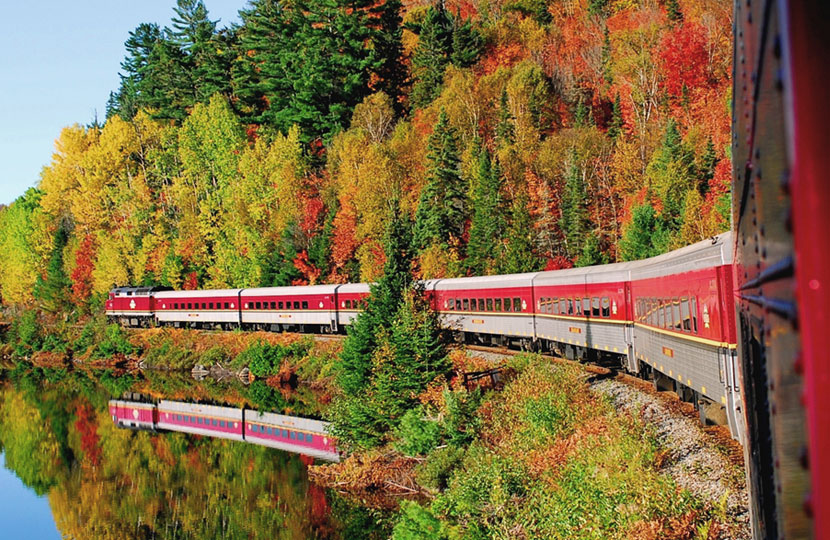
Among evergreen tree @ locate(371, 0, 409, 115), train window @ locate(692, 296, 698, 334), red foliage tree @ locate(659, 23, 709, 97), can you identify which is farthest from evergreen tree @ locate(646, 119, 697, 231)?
evergreen tree @ locate(371, 0, 409, 115)

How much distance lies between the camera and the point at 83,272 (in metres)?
68.8

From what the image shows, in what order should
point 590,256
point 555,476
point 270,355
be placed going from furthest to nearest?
1. point 270,355
2. point 590,256
3. point 555,476

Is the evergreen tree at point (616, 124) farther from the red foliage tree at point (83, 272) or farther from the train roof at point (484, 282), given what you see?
the red foliage tree at point (83, 272)

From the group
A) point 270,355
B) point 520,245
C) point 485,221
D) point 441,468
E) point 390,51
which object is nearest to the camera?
point 441,468

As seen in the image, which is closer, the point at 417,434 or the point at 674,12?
the point at 417,434

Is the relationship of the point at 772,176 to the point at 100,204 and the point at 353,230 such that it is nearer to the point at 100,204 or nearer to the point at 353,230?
the point at 353,230

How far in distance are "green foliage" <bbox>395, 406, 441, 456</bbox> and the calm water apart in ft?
7.22

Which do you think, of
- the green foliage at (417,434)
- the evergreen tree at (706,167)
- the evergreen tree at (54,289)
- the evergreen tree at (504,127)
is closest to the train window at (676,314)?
the green foliage at (417,434)

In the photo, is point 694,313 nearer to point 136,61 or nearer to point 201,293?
point 201,293

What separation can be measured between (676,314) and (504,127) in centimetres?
4489

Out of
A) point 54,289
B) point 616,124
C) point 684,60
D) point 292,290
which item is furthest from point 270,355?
point 54,289

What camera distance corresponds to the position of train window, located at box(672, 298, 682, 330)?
539 inches

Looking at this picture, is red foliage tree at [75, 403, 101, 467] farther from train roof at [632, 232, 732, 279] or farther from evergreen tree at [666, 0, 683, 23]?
evergreen tree at [666, 0, 683, 23]

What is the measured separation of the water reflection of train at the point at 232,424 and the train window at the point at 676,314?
14968mm
